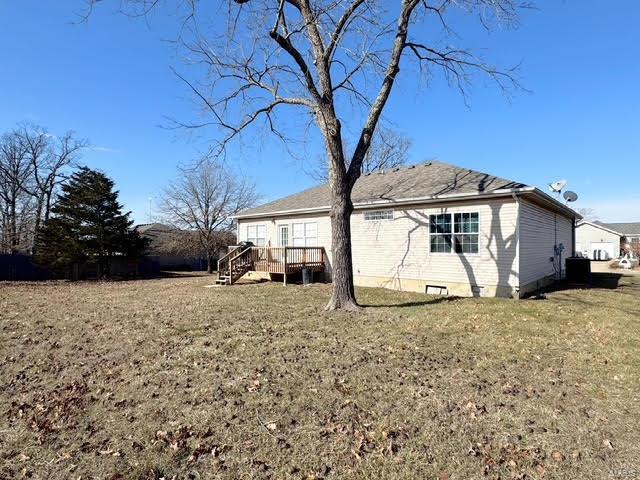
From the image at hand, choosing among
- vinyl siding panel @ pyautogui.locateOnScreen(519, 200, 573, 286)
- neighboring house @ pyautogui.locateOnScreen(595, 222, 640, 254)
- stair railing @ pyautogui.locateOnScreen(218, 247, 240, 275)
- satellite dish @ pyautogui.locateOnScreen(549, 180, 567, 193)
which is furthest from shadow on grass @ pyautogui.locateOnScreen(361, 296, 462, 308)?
neighboring house @ pyautogui.locateOnScreen(595, 222, 640, 254)

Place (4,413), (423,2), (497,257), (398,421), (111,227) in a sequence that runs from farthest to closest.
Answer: (111,227), (497,257), (423,2), (4,413), (398,421)

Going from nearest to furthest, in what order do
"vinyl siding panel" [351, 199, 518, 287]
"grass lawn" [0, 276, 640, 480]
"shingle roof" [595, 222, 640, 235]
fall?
"grass lawn" [0, 276, 640, 480]
"vinyl siding panel" [351, 199, 518, 287]
"shingle roof" [595, 222, 640, 235]

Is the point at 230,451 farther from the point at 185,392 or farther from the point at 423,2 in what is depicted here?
the point at 423,2

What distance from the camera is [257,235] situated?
1903 centimetres

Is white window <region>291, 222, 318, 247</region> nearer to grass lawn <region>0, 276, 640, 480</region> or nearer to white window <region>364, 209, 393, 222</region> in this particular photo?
white window <region>364, 209, 393, 222</region>

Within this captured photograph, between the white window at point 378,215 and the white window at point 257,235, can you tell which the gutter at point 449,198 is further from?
the white window at point 257,235

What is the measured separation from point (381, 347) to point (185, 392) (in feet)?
10.4

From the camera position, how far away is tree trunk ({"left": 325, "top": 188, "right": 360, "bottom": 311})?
9.40 m

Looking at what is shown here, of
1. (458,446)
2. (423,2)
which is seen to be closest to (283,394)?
(458,446)

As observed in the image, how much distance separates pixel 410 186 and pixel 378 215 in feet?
5.36

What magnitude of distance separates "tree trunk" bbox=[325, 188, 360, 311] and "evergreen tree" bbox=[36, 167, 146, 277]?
1792cm

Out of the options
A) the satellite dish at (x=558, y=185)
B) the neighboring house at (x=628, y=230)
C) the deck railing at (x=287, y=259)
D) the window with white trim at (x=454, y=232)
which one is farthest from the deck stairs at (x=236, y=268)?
the neighboring house at (x=628, y=230)

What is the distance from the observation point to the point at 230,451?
11.3 feet

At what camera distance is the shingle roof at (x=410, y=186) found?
1215cm
